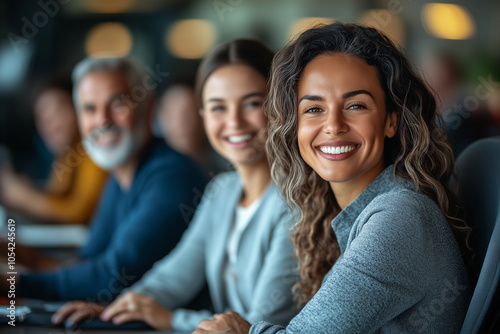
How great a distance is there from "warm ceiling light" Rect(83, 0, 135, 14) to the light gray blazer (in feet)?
9.25

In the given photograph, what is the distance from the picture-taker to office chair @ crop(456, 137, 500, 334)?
2.91ft

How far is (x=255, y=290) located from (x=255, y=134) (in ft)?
1.22

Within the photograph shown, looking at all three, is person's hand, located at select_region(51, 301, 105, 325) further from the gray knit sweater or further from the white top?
the gray knit sweater

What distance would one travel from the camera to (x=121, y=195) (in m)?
2.02

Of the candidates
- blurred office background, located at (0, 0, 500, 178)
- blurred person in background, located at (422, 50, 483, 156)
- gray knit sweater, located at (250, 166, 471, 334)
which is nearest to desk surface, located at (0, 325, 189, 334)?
gray knit sweater, located at (250, 166, 471, 334)

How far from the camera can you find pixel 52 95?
2.92 metres

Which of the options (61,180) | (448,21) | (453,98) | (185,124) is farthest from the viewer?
(448,21)

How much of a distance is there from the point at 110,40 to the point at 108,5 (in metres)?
0.24

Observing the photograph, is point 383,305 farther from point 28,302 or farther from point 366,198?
point 28,302

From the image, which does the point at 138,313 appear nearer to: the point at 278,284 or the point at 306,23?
the point at 278,284

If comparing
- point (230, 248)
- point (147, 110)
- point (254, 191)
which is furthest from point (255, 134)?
point (147, 110)

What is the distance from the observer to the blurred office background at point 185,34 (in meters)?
3.66

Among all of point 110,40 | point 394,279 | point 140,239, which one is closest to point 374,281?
point 394,279

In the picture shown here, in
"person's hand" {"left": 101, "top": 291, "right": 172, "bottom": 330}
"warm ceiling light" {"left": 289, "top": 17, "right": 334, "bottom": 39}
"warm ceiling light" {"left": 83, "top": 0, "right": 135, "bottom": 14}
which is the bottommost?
"person's hand" {"left": 101, "top": 291, "right": 172, "bottom": 330}
